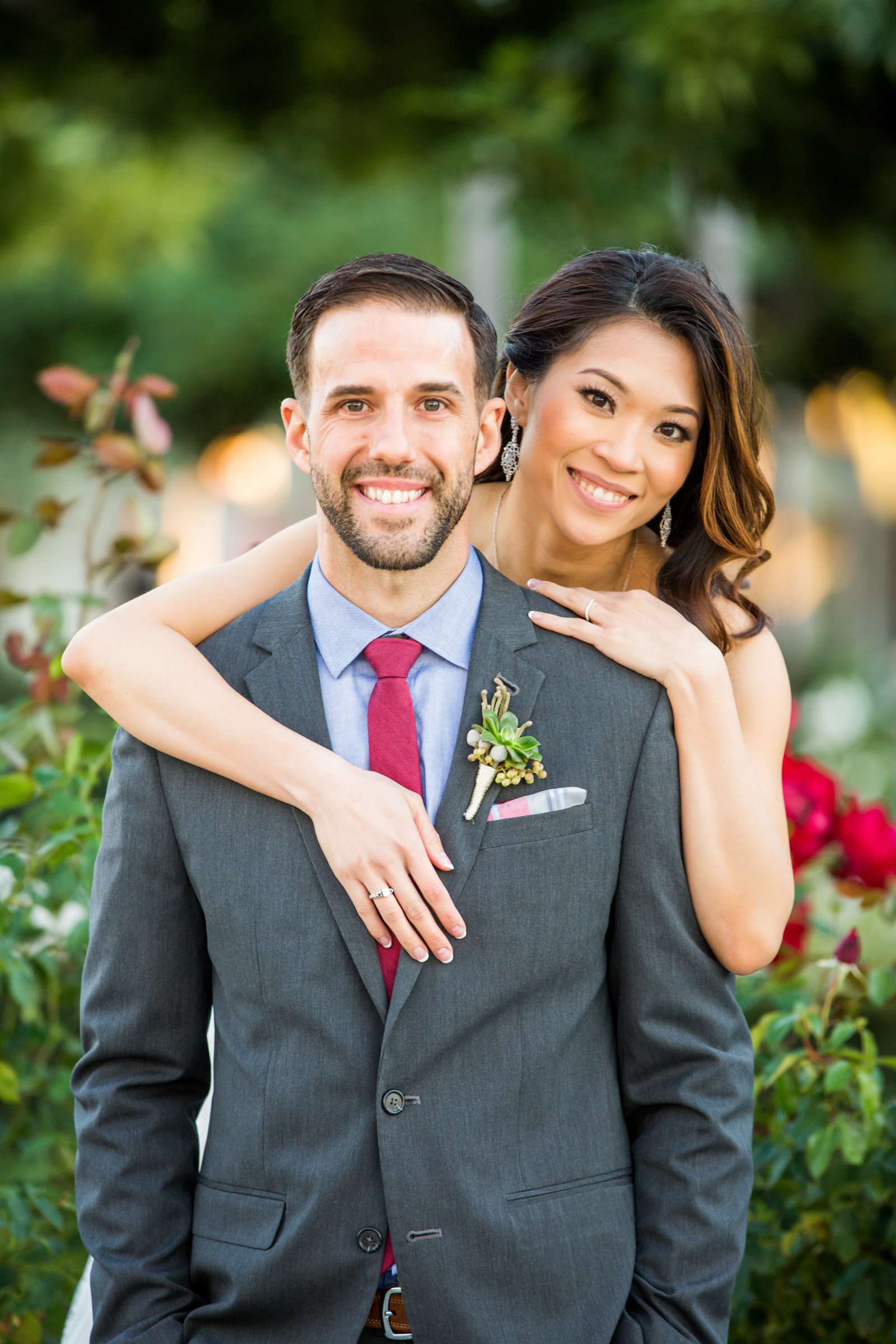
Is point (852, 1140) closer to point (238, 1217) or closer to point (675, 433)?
point (238, 1217)

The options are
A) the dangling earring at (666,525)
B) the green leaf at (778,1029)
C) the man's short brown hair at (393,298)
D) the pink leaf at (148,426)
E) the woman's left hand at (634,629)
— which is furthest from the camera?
the pink leaf at (148,426)

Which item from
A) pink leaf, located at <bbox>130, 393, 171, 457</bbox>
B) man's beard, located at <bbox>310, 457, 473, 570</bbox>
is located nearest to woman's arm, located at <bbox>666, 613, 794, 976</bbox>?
man's beard, located at <bbox>310, 457, 473, 570</bbox>

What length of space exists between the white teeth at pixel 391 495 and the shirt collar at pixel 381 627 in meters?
0.19

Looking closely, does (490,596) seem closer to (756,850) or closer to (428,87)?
(756,850)

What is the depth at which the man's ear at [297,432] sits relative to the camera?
2.06 meters

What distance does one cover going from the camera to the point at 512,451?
2.72 m

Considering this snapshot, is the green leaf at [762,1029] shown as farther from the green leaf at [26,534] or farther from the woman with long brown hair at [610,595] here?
the green leaf at [26,534]

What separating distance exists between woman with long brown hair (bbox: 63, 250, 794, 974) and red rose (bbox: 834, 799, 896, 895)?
0.78 m

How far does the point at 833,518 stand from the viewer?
1728 cm

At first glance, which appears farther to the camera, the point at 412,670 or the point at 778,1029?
the point at 778,1029

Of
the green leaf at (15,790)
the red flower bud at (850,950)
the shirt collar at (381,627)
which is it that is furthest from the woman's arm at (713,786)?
the green leaf at (15,790)

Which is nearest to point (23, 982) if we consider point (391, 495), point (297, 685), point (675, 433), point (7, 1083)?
point (7, 1083)

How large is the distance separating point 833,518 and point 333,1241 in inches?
648

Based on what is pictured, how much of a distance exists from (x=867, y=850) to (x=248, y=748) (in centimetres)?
171
